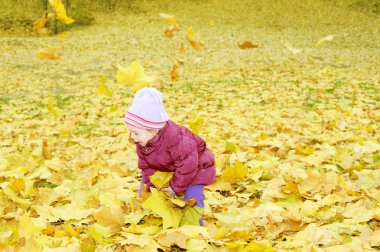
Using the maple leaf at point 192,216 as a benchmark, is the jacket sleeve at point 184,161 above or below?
above

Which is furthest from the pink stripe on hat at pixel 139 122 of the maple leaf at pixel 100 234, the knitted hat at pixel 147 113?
the maple leaf at pixel 100 234

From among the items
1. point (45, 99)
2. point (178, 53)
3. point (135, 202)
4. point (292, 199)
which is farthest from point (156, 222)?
point (178, 53)

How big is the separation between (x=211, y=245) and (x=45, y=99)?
670 cm

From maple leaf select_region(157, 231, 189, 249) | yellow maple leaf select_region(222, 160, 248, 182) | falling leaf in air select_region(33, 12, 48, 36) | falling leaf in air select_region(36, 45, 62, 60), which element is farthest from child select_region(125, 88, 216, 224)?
falling leaf in air select_region(33, 12, 48, 36)

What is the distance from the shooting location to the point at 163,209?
235cm

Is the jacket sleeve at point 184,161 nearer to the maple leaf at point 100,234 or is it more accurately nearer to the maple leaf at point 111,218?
the maple leaf at point 111,218

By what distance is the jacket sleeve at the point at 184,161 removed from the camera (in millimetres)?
2441

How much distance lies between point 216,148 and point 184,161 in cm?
197

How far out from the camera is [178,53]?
583 inches

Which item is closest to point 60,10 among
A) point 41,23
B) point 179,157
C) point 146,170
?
point 41,23

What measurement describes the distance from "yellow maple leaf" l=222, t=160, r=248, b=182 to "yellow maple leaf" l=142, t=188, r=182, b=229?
0.92 meters

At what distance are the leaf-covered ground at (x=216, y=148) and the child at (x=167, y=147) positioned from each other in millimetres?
262

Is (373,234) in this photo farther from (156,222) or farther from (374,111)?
(374,111)

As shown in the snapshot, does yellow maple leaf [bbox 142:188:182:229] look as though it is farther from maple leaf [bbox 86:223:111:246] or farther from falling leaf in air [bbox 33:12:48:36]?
falling leaf in air [bbox 33:12:48:36]
